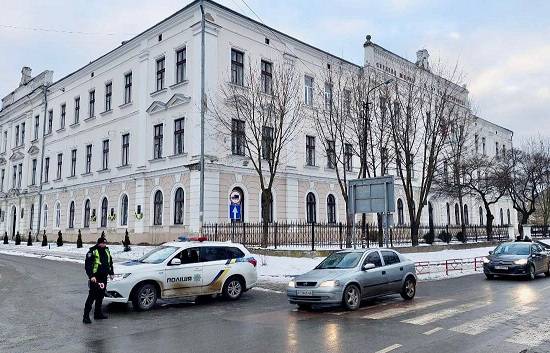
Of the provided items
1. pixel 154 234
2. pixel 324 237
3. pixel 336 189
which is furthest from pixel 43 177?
pixel 324 237

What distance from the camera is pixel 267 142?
1078 inches

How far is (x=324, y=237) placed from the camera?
27609mm

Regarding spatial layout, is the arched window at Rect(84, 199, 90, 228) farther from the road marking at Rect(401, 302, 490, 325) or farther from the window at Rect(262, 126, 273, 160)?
the road marking at Rect(401, 302, 490, 325)

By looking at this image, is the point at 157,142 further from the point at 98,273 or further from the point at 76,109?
the point at 98,273

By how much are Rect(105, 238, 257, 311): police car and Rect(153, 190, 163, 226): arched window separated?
18.0 metres

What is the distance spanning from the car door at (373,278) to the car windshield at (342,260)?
0.25 metres

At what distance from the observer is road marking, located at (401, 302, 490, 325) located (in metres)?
9.77

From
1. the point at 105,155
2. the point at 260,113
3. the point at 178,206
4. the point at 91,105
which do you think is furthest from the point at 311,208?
the point at 91,105

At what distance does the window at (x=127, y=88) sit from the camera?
116 feet

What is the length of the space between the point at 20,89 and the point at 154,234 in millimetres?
34297

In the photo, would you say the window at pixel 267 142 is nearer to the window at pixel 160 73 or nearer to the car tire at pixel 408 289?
the window at pixel 160 73

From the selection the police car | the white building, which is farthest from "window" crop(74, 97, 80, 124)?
the police car

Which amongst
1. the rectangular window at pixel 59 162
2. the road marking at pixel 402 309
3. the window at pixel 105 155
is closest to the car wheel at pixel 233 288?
the road marking at pixel 402 309

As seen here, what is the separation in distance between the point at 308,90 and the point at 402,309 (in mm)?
25917
